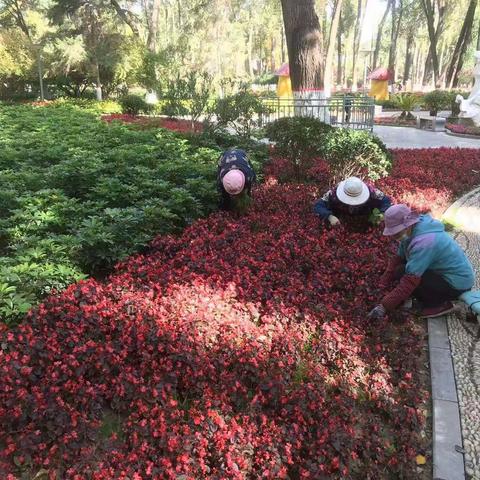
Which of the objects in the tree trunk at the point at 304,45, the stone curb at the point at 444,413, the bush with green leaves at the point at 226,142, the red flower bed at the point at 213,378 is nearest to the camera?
the red flower bed at the point at 213,378

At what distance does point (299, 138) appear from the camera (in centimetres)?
728

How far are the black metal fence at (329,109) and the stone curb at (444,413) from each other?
7380mm

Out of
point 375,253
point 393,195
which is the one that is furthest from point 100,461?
point 393,195

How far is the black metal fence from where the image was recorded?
11.4 metres

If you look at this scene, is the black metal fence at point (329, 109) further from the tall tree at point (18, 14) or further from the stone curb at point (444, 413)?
the tall tree at point (18, 14)

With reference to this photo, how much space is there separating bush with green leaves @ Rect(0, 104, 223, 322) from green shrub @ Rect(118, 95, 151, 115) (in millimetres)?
13259

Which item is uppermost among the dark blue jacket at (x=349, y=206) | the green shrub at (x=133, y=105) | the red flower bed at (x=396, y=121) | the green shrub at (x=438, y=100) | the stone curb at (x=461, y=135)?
the dark blue jacket at (x=349, y=206)

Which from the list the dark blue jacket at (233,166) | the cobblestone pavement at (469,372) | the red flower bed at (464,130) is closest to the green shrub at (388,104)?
the red flower bed at (464,130)

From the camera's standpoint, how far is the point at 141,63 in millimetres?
26000

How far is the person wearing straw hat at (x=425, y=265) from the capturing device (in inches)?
146

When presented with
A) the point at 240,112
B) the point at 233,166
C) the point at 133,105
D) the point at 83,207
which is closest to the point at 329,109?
the point at 240,112

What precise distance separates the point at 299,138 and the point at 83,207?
3.64 meters

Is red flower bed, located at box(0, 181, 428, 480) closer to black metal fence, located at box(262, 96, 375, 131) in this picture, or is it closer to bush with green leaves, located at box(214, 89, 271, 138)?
bush with green leaves, located at box(214, 89, 271, 138)

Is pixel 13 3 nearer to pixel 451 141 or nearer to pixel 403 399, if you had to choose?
pixel 451 141
